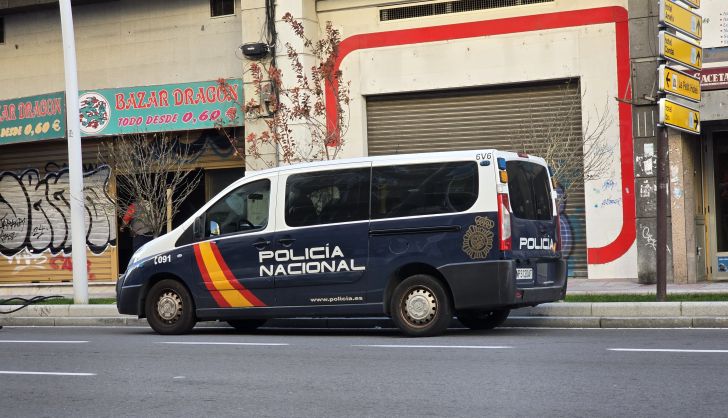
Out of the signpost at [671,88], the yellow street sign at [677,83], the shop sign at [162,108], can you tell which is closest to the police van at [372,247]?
the signpost at [671,88]

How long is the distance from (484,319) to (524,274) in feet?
4.86

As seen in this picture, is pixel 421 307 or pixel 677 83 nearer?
pixel 421 307

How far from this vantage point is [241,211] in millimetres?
13852

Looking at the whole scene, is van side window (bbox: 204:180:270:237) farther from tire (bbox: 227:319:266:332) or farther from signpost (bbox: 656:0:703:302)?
signpost (bbox: 656:0:703:302)

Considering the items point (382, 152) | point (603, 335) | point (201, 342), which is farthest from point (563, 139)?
point (201, 342)

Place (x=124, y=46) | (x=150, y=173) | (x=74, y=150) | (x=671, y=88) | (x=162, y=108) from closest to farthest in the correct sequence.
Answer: (x=671, y=88)
(x=74, y=150)
(x=150, y=173)
(x=162, y=108)
(x=124, y=46)

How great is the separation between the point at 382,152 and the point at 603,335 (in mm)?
9884

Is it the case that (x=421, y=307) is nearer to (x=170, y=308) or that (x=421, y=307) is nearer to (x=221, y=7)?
(x=170, y=308)

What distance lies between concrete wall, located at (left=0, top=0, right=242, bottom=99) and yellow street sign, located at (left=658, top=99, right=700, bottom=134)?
10089mm

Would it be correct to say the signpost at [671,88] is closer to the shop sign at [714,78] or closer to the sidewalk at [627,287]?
the sidewalk at [627,287]

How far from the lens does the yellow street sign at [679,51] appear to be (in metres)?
14.8

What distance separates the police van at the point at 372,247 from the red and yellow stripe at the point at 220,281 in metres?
Result: 0.01

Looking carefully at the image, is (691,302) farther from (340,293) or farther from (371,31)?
(371,31)

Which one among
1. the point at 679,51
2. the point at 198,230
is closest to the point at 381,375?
the point at 198,230
